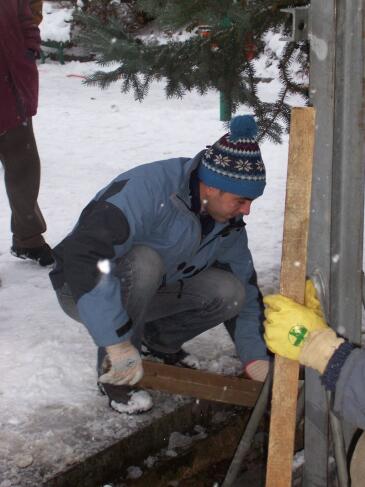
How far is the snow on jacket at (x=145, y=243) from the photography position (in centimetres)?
241

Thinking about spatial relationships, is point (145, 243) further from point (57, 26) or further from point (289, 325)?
point (57, 26)

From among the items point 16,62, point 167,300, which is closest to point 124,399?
point 167,300

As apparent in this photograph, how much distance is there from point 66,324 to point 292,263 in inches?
70.8

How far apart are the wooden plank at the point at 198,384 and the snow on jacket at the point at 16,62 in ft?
6.17

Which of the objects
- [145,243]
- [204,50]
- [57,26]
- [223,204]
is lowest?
[145,243]

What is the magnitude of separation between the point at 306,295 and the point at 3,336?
1.80 meters

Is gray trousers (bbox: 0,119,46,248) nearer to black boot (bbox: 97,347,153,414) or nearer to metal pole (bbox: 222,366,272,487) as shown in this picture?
black boot (bbox: 97,347,153,414)

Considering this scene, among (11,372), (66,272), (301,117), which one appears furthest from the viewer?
(11,372)

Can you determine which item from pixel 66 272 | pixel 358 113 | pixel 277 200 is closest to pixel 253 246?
pixel 277 200

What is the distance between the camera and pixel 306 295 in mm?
2002

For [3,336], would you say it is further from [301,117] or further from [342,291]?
[301,117]

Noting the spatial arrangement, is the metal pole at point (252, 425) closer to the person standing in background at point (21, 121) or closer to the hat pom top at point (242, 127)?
the hat pom top at point (242, 127)

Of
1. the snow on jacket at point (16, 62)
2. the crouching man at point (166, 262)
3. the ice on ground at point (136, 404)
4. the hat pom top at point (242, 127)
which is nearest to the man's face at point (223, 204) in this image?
the crouching man at point (166, 262)

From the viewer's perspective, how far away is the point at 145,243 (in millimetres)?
2727
